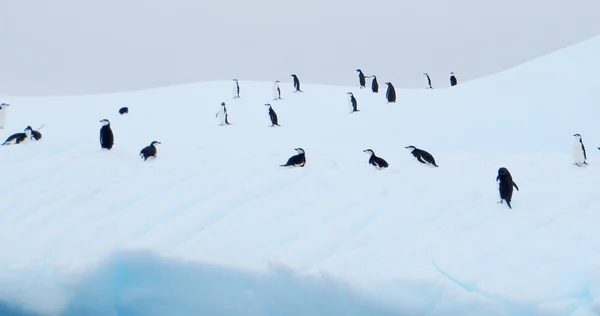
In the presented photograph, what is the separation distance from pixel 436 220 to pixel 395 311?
1.67m

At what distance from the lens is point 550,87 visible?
18.7 m

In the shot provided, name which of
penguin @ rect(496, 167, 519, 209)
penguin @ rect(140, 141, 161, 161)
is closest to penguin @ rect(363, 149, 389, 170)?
penguin @ rect(496, 167, 519, 209)

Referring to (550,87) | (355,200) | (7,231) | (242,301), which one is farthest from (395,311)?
(550,87)

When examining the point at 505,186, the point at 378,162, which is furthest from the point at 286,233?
the point at 505,186

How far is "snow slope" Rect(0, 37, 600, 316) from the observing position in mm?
5500

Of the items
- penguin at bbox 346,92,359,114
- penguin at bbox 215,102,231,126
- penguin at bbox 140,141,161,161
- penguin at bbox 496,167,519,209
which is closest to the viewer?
penguin at bbox 496,167,519,209

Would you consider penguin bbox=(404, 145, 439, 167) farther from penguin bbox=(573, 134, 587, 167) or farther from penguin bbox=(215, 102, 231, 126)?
penguin bbox=(215, 102, 231, 126)

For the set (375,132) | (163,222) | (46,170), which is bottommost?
(163,222)

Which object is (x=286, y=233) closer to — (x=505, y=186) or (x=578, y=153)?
(x=505, y=186)

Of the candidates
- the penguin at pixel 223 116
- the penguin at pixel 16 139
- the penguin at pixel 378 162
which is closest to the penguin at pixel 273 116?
the penguin at pixel 223 116

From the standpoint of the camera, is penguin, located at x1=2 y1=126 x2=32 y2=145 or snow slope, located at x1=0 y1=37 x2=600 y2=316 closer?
snow slope, located at x1=0 y1=37 x2=600 y2=316

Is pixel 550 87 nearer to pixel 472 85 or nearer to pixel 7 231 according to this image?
pixel 472 85

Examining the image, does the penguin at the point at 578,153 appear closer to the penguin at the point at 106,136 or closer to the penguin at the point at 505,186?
the penguin at the point at 505,186

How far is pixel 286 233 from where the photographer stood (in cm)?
673
